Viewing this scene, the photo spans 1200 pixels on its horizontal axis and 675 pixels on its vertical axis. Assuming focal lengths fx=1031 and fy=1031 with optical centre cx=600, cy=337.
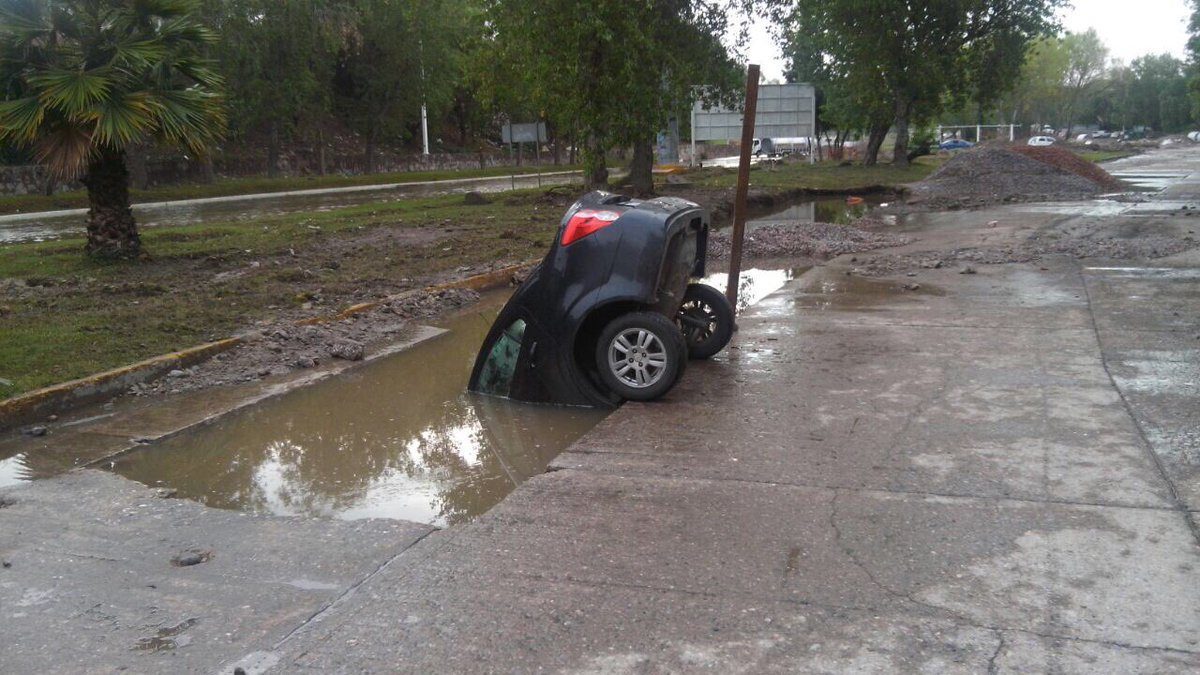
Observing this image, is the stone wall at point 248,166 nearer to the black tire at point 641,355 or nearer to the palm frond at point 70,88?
the palm frond at point 70,88

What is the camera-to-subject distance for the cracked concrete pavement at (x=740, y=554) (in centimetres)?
362

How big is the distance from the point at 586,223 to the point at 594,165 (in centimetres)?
1868

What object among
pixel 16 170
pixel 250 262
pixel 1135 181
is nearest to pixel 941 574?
pixel 250 262

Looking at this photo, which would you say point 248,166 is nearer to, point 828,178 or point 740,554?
point 828,178

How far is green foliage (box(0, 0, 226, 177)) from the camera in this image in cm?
1230

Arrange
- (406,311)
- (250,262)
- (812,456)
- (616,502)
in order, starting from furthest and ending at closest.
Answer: (250,262) < (406,311) < (812,456) < (616,502)

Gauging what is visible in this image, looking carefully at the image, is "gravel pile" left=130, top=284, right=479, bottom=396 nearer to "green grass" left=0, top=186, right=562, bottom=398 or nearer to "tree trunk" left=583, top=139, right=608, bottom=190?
"green grass" left=0, top=186, right=562, bottom=398

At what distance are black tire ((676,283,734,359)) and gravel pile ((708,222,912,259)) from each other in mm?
Result: 7280

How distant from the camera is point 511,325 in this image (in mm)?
7375

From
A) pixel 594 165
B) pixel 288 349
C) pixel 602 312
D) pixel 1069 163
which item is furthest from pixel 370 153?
pixel 602 312

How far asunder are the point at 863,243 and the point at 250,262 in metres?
9.36

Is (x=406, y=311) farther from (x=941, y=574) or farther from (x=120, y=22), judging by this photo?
(x=941, y=574)

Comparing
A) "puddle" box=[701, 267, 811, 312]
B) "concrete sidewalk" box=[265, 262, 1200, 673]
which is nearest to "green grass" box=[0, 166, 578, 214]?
"puddle" box=[701, 267, 811, 312]

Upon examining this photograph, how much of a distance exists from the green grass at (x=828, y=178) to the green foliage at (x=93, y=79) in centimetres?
2027
